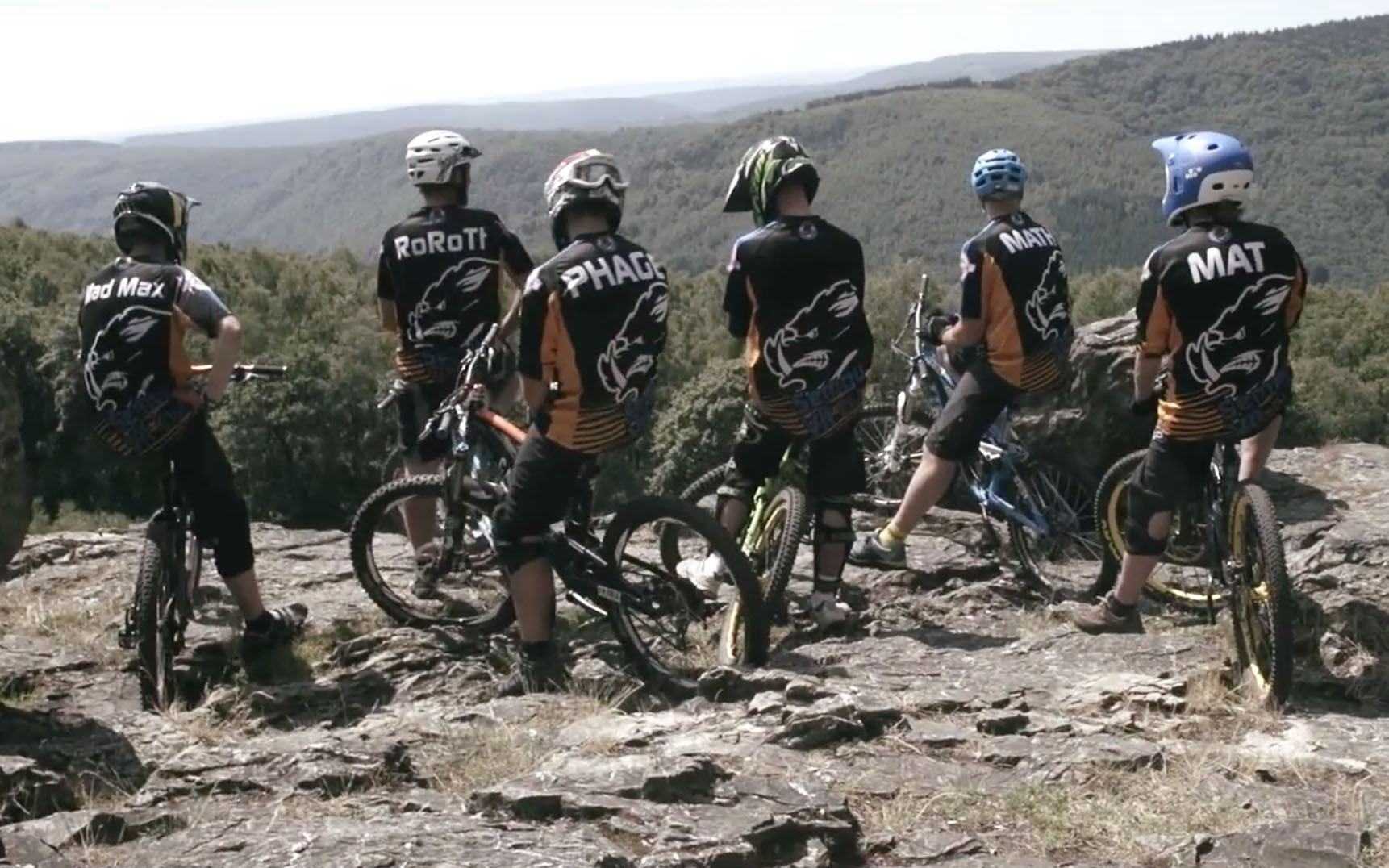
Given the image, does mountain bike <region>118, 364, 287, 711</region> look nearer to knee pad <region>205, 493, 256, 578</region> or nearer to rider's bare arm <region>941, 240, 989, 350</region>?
knee pad <region>205, 493, 256, 578</region>

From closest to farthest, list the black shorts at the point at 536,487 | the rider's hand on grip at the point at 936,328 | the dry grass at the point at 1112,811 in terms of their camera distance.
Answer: the dry grass at the point at 1112,811, the black shorts at the point at 536,487, the rider's hand on grip at the point at 936,328

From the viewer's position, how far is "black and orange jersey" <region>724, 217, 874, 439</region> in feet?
20.9

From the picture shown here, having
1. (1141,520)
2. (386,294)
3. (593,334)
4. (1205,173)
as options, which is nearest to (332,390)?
(386,294)

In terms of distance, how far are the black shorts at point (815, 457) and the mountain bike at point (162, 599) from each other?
91.7 inches

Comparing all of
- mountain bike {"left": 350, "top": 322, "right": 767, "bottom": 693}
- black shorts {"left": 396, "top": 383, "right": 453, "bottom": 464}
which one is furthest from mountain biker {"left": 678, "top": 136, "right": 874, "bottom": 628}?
black shorts {"left": 396, "top": 383, "right": 453, "bottom": 464}

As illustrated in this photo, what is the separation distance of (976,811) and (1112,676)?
169 cm

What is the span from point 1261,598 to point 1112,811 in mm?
1732

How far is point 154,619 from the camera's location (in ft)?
20.9

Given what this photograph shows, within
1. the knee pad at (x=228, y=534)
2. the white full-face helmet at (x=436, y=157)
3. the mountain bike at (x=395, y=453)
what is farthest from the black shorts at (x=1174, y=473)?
the knee pad at (x=228, y=534)

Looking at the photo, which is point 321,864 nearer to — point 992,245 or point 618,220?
point 618,220

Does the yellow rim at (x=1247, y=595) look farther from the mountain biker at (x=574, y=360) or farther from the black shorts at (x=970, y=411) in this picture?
the mountain biker at (x=574, y=360)

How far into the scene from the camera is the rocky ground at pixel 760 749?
13.7ft

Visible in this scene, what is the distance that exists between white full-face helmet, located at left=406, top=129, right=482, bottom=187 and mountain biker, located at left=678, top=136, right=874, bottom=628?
4.41ft

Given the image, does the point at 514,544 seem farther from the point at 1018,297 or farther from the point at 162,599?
the point at 1018,297
